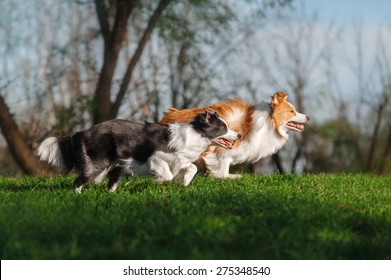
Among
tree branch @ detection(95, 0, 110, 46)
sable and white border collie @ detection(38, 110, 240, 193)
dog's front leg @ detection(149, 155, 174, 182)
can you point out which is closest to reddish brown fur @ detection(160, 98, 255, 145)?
sable and white border collie @ detection(38, 110, 240, 193)

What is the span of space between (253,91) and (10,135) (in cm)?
819

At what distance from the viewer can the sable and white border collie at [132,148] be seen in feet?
32.1

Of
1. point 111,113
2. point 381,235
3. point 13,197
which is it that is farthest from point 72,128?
point 381,235

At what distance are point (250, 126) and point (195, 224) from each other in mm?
5609

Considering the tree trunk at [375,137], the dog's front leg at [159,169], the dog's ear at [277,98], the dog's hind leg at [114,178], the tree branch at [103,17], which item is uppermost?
the tree branch at [103,17]

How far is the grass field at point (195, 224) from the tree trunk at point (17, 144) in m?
6.73

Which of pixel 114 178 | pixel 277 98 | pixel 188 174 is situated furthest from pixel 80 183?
pixel 277 98

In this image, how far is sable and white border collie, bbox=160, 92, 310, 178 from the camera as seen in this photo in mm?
11992

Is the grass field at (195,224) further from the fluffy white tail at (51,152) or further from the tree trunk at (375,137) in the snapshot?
the tree trunk at (375,137)

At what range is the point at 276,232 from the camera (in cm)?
695

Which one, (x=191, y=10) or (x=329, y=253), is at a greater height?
(x=191, y=10)

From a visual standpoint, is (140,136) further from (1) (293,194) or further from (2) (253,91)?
(2) (253,91)

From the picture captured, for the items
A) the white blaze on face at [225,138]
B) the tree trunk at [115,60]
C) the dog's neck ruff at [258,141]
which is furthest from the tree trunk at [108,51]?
the white blaze on face at [225,138]

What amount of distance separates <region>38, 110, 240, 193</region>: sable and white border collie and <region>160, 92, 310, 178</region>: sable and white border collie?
5.76 ft
